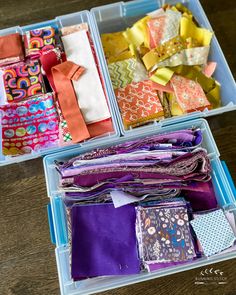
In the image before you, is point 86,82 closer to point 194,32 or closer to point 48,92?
point 48,92

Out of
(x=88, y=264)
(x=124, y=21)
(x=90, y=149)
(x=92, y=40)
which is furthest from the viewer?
(x=124, y=21)

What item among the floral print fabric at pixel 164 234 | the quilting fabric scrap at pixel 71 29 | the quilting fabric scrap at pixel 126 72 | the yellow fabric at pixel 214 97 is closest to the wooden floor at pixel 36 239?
the yellow fabric at pixel 214 97

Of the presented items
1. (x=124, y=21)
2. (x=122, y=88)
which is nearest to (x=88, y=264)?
(x=122, y=88)

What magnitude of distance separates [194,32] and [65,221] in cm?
72

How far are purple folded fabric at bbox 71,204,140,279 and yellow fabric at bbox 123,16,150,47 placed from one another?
56 centimetres

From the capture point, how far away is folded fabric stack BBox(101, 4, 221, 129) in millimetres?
980

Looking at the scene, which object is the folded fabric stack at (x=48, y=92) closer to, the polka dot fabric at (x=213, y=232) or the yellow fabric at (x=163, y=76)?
the yellow fabric at (x=163, y=76)

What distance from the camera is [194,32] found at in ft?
3.50

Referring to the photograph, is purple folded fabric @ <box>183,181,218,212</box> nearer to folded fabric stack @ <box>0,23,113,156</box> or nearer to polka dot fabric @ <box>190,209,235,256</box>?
polka dot fabric @ <box>190,209,235,256</box>

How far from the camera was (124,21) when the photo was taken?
1154 millimetres

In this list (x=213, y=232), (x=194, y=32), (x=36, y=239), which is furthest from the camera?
(x=194, y=32)

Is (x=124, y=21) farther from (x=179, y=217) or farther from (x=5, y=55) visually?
(x=179, y=217)

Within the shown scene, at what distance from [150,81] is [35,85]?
0.35 metres

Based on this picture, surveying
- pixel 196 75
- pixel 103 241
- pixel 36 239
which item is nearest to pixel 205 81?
pixel 196 75
